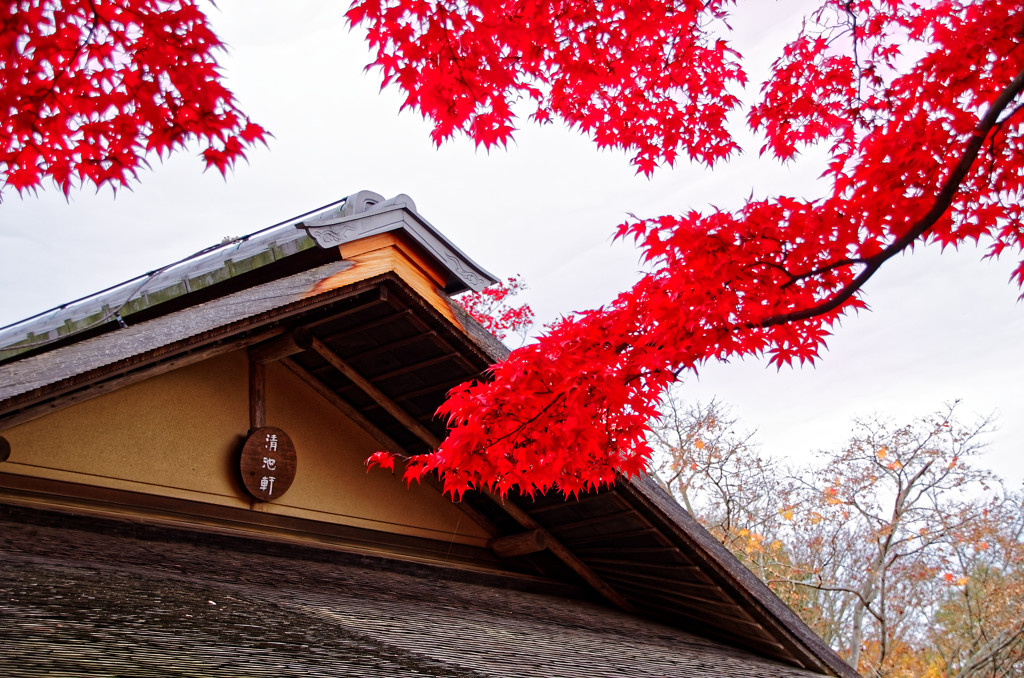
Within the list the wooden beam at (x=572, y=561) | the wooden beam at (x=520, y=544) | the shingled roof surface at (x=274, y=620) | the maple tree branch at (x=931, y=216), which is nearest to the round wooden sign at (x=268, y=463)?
the shingled roof surface at (x=274, y=620)

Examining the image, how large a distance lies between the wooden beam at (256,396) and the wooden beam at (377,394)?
44 cm

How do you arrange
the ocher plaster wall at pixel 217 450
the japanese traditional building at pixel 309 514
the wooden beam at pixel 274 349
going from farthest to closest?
the wooden beam at pixel 274 349 → the ocher plaster wall at pixel 217 450 → the japanese traditional building at pixel 309 514

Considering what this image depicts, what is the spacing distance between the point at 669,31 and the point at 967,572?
12.8 m

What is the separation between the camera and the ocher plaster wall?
15.0 ft

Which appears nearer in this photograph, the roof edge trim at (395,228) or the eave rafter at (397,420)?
the eave rafter at (397,420)

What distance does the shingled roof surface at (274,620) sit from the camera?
2.75 meters

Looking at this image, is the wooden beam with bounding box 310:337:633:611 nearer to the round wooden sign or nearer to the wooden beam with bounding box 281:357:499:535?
the wooden beam with bounding box 281:357:499:535

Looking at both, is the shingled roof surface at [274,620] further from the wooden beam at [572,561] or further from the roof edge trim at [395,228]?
the roof edge trim at [395,228]

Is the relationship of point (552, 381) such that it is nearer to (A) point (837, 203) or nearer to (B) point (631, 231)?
(B) point (631, 231)

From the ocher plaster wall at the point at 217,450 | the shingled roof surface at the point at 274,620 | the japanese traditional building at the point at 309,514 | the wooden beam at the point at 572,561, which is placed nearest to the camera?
the shingled roof surface at the point at 274,620

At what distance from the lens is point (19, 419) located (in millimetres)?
3842

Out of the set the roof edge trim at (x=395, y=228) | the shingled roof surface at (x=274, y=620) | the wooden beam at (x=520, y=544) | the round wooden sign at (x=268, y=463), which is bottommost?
the shingled roof surface at (x=274, y=620)

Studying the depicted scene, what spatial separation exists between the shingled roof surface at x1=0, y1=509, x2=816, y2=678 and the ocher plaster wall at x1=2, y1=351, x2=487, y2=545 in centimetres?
32

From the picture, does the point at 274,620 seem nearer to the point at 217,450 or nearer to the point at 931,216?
the point at 217,450
